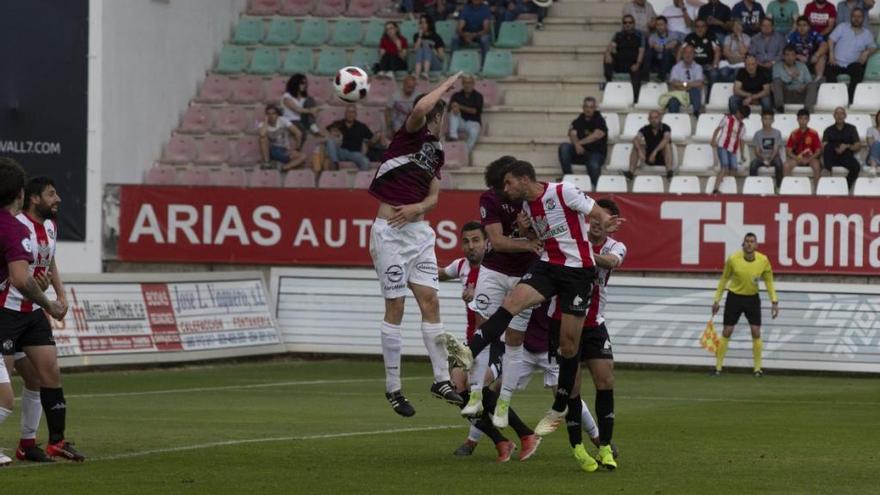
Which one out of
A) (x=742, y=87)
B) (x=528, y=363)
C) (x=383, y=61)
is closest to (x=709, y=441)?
(x=528, y=363)

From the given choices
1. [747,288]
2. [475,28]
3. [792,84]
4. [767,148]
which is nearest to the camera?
[747,288]

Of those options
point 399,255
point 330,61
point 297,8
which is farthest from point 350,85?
point 297,8

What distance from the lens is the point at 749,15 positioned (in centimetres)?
3183

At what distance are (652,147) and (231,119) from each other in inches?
337

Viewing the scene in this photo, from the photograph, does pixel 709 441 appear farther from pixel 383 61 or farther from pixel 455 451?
pixel 383 61

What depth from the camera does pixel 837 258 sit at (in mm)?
27047

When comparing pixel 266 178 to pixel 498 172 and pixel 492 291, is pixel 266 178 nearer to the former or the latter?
pixel 492 291

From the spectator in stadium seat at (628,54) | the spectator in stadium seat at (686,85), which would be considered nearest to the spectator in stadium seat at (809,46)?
the spectator in stadium seat at (686,85)

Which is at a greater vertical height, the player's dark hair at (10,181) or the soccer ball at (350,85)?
the soccer ball at (350,85)

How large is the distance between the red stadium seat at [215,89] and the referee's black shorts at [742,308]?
11.9m

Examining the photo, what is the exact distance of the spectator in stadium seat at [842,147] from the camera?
1118 inches

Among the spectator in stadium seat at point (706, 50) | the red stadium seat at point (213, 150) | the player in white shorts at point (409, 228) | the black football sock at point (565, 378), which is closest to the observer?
the black football sock at point (565, 378)

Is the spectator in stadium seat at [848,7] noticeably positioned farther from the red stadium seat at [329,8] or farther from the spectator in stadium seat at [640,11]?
the red stadium seat at [329,8]

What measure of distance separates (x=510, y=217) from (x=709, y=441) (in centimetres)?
329
